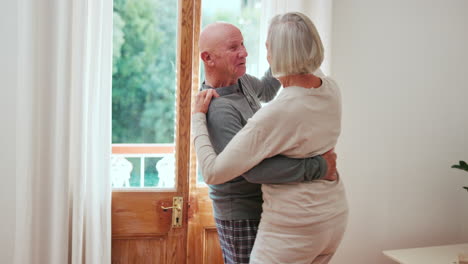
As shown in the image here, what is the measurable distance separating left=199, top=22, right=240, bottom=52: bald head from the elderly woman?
0.82 feet

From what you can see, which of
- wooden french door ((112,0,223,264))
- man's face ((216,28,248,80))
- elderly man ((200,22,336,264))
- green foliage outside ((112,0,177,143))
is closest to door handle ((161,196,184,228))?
wooden french door ((112,0,223,264))

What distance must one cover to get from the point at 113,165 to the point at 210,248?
0.66 meters

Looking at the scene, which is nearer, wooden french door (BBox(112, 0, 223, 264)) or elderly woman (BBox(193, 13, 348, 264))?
elderly woman (BBox(193, 13, 348, 264))

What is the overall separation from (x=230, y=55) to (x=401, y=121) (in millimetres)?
1543

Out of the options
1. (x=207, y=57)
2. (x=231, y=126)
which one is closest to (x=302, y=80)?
(x=231, y=126)

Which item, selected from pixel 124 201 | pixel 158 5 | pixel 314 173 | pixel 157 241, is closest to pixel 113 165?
pixel 124 201

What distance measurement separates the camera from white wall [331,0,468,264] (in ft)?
8.97

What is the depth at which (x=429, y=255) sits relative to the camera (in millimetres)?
2539

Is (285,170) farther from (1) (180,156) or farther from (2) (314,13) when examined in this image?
(2) (314,13)

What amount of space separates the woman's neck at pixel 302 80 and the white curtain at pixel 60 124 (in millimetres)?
1046

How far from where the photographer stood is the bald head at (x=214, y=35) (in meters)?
1.68

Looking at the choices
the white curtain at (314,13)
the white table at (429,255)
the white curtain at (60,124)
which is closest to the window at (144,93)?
the white curtain at (60,124)

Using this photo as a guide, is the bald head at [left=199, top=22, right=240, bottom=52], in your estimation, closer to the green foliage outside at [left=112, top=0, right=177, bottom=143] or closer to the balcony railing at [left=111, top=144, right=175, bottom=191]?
the green foliage outside at [left=112, top=0, right=177, bottom=143]

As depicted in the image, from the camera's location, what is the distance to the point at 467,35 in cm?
295
